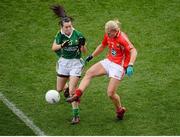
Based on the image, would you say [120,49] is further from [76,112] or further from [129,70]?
[76,112]

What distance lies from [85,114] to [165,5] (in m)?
6.76

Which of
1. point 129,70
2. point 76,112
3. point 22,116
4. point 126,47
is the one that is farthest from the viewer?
point 22,116

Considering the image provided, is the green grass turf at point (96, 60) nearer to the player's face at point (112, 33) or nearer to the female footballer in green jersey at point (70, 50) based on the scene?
the female footballer in green jersey at point (70, 50)

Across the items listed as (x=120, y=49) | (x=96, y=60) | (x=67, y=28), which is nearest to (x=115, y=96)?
(x=120, y=49)

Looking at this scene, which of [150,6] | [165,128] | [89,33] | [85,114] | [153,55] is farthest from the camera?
[150,6]

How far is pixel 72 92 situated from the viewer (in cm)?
Answer: 1266

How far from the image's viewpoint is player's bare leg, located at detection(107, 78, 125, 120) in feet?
40.7

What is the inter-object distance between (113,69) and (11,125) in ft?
8.30

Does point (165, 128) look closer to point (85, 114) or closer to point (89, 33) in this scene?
point (85, 114)

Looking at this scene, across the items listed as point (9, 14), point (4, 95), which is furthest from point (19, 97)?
point (9, 14)

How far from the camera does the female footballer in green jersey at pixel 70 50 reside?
12555mm

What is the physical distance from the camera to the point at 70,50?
12.7 m

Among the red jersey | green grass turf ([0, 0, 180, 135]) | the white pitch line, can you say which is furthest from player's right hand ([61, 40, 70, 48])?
the white pitch line

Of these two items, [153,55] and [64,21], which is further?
[153,55]
